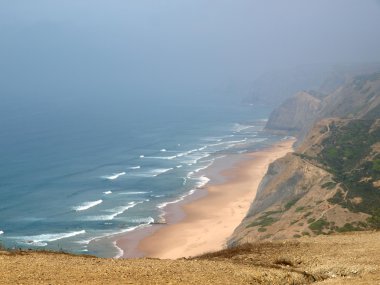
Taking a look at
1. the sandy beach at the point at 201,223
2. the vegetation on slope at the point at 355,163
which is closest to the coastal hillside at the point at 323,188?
the vegetation on slope at the point at 355,163

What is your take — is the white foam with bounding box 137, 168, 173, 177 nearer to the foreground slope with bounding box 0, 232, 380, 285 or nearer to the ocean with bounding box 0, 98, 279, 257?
the ocean with bounding box 0, 98, 279, 257

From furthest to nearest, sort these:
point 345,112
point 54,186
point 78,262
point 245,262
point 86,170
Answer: point 345,112, point 86,170, point 54,186, point 245,262, point 78,262

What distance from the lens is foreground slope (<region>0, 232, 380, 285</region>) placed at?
2058 centimetres

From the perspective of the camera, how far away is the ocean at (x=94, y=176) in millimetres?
83438

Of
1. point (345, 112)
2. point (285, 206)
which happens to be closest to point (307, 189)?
point (285, 206)

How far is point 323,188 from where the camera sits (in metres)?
72.4

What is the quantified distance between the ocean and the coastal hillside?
66.5 ft

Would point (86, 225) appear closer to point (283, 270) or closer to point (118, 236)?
point (118, 236)

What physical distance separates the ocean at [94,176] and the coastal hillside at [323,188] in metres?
20.3

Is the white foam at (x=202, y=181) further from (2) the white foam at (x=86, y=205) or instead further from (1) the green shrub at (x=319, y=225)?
(1) the green shrub at (x=319, y=225)

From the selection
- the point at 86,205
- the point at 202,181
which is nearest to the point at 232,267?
the point at 86,205

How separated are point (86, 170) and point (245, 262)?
106 m

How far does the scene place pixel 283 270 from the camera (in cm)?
2416

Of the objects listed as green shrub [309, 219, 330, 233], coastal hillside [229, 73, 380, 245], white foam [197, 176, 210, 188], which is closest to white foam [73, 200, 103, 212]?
white foam [197, 176, 210, 188]
